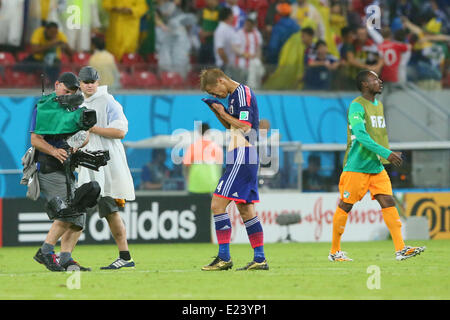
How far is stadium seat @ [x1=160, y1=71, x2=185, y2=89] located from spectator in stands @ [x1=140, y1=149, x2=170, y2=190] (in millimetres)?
2299

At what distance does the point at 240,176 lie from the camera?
11.0m

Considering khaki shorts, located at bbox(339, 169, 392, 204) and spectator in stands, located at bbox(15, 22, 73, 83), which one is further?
spectator in stands, located at bbox(15, 22, 73, 83)

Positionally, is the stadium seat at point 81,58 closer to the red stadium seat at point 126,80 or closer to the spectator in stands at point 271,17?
the red stadium seat at point 126,80

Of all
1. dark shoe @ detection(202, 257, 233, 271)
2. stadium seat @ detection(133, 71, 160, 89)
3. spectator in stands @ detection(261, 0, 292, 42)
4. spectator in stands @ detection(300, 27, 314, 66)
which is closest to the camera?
dark shoe @ detection(202, 257, 233, 271)

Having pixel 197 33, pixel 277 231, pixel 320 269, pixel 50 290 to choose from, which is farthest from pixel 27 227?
pixel 50 290

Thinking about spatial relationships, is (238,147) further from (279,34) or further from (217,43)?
(279,34)

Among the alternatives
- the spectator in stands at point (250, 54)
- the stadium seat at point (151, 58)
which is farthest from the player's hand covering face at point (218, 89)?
the stadium seat at point (151, 58)

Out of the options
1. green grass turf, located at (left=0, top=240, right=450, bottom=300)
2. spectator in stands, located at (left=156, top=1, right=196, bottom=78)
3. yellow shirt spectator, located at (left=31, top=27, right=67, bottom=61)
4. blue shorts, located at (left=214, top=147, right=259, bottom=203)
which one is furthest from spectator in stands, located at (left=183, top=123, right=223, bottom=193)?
blue shorts, located at (left=214, top=147, right=259, bottom=203)

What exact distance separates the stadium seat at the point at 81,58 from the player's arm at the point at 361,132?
9.45m

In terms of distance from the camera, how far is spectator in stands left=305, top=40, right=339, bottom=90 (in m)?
22.9

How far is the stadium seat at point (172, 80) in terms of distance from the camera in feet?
71.6

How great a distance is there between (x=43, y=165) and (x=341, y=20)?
14.9 metres

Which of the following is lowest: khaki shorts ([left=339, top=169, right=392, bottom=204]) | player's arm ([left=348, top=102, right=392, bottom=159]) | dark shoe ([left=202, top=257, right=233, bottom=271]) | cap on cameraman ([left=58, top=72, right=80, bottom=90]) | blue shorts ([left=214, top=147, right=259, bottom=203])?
dark shoe ([left=202, top=257, right=233, bottom=271])

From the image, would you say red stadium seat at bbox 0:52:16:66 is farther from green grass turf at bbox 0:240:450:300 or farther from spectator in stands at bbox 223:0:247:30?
green grass turf at bbox 0:240:450:300
